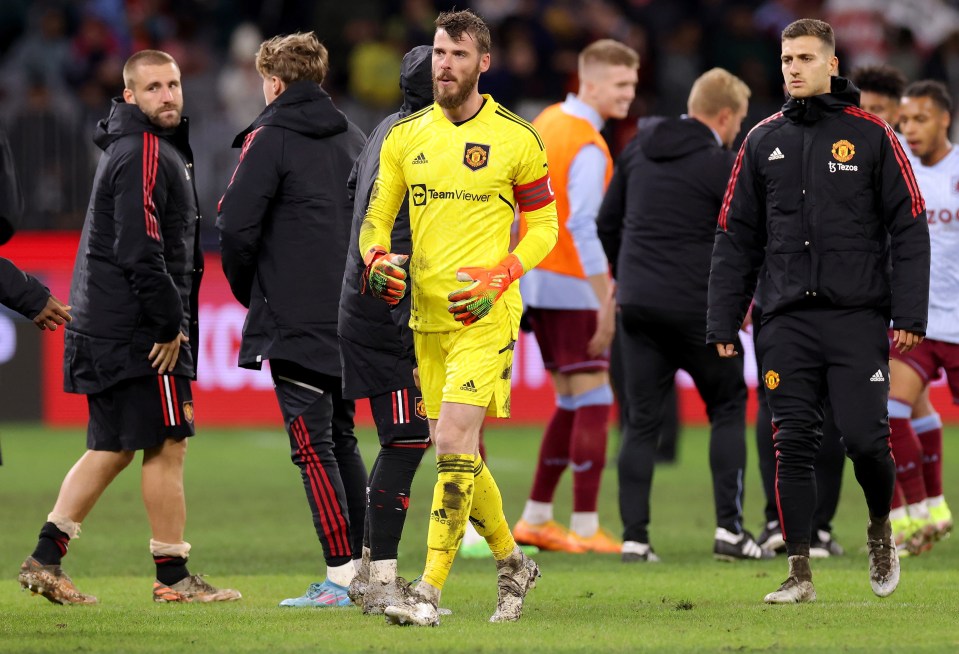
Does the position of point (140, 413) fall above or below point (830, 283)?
below

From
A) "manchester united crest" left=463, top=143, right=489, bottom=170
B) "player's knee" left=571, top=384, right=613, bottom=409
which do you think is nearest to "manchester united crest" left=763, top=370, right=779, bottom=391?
→ "manchester united crest" left=463, top=143, right=489, bottom=170

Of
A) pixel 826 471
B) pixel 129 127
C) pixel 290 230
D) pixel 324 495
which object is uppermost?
pixel 129 127

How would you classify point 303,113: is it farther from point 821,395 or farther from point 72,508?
point 821,395

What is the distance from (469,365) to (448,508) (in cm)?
55

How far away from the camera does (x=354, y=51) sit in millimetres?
19812

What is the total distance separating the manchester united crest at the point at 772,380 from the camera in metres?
7.26

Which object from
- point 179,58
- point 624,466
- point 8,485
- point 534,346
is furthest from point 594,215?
point 179,58

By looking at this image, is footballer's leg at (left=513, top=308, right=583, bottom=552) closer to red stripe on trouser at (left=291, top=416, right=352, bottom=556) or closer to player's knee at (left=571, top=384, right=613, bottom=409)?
player's knee at (left=571, top=384, right=613, bottom=409)

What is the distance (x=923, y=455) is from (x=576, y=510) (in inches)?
80.2

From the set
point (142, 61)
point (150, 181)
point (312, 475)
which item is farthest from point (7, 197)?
point (312, 475)

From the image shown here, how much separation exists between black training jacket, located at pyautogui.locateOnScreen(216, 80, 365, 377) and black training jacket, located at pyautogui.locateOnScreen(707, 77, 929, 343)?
1.73 metres

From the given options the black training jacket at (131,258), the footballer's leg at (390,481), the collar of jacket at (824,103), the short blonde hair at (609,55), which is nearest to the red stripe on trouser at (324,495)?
the footballer's leg at (390,481)

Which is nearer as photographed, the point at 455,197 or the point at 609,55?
the point at 455,197

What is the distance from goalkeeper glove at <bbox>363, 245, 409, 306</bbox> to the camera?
6.37 m
